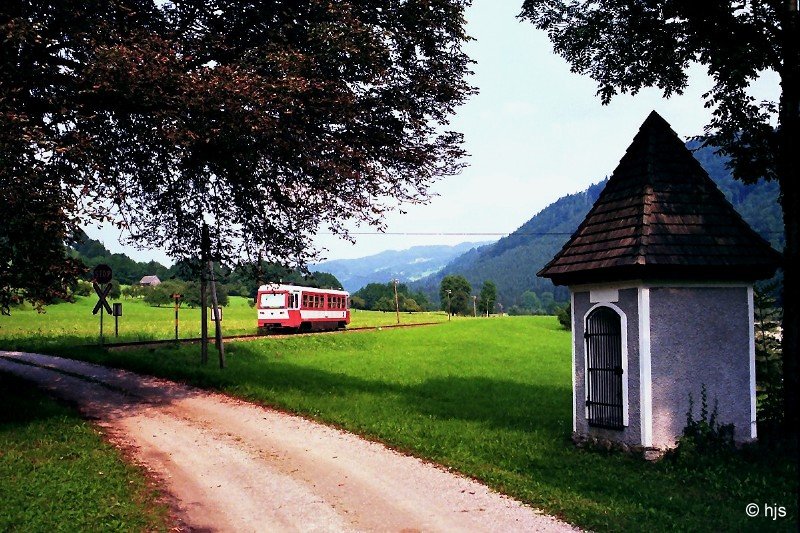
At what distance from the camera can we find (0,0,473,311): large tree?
11281 millimetres

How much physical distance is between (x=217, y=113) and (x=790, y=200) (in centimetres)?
1159

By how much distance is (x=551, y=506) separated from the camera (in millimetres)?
8336

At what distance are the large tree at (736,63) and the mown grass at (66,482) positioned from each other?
462 inches

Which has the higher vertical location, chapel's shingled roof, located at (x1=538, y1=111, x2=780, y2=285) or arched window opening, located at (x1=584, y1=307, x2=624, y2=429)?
chapel's shingled roof, located at (x1=538, y1=111, x2=780, y2=285)

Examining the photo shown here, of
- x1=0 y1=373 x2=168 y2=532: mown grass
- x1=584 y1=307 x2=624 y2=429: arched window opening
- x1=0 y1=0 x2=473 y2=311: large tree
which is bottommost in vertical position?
x1=0 y1=373 x2=168 y2=532: mown grass

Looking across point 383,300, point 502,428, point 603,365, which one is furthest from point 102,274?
point 383,300

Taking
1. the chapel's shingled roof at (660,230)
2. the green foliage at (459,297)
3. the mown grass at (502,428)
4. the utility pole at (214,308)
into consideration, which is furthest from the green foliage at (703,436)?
the green foliage at (459,297)

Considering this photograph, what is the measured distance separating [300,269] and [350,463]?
7.17 m

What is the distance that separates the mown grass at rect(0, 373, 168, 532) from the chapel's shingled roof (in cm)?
862

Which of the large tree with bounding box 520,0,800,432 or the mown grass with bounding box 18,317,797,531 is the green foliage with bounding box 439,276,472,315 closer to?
the mown grass with bounding box 18,317,797,531

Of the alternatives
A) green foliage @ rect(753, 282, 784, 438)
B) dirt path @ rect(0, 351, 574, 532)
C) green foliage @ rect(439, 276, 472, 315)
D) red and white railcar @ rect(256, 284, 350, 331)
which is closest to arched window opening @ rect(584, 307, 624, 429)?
green foliage @ rect(753, 282, 784, 438)

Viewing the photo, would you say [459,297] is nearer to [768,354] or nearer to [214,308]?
[214,308]

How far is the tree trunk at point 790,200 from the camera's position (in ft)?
38.8

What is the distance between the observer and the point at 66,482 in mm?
9117
